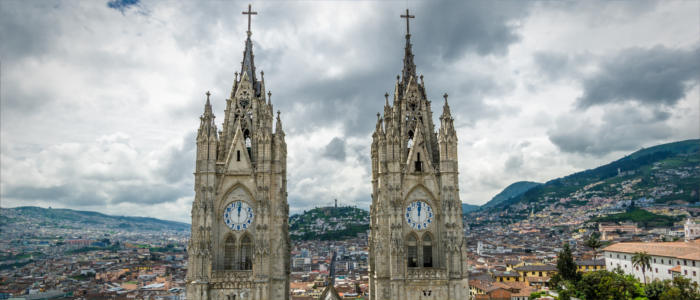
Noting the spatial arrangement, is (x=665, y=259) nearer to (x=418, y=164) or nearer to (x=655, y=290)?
(x=655, y=290)

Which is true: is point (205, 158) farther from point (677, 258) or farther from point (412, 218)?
point (677, 258)

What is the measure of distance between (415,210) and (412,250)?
3424mm

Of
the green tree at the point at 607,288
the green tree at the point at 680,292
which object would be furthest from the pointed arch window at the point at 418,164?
the green tree at the point at 680,292

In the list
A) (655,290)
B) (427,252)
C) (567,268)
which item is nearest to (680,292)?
(655,290)

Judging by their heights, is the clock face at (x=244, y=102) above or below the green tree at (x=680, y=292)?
above

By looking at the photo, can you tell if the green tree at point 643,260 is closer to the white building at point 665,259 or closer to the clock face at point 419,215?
the white building at point 665,259

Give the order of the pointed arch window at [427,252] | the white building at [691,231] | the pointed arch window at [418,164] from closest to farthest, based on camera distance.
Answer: the pointed arch window at [427,252], the pointed arch window at [418,164], the white building at [691,231]

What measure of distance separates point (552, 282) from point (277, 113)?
73857mm

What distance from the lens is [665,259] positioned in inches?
3580

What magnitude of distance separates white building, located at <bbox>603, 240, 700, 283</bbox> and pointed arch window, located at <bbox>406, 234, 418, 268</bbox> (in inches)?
2613

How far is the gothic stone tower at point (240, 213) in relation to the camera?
127 ft

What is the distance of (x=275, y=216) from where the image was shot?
3991 centimetres

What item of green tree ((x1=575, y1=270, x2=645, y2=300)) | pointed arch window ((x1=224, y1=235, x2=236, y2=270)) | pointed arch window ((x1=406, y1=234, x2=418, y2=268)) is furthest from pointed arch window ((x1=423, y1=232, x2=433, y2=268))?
green tree ((x1=575, y1=270, x2=645, y2=300))

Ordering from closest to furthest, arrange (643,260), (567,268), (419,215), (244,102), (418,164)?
(419,215) → (418,164) → (244,102) → (567,268) → (643,260)
